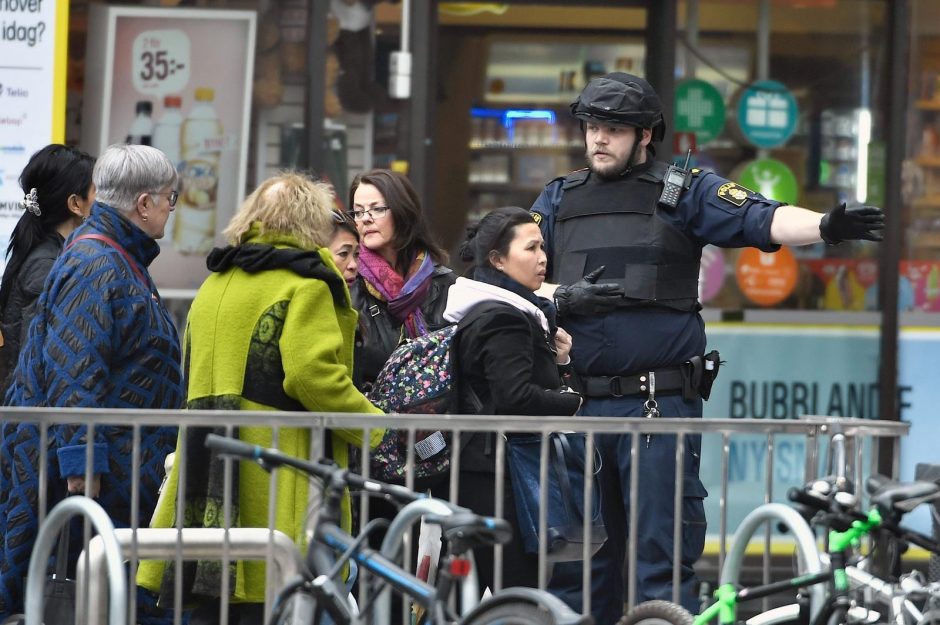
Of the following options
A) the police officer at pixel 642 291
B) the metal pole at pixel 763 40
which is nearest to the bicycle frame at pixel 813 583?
the police officer at pixel 642 291

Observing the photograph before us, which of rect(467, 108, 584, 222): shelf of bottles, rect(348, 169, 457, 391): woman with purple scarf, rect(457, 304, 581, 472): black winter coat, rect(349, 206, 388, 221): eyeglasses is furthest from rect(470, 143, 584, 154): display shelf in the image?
rect(457, 304, 581, 472): black winter coat

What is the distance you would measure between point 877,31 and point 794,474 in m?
2.52

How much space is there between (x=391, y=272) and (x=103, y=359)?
1.22m

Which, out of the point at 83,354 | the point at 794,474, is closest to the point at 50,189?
the point at 83,354

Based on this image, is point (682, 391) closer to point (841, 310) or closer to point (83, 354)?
point (83, 354)

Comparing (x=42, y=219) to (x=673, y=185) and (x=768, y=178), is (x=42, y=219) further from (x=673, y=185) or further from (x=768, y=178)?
(x=768, y=178)

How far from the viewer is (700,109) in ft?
29.6

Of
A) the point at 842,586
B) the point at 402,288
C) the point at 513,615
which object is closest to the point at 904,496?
the point at 842,586

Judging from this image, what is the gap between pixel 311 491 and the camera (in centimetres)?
498

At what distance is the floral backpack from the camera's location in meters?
5.31

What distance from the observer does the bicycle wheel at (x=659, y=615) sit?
420 cm

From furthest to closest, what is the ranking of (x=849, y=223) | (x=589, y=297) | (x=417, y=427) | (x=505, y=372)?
(x=589, y=297), (x=849, y=223), (x=505, y=372), (x=417, y=427)

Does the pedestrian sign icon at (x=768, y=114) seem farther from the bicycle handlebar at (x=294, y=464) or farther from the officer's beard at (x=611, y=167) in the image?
the bicycle handlebar at (x=294, y=464)

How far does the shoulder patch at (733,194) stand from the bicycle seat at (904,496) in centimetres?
170
